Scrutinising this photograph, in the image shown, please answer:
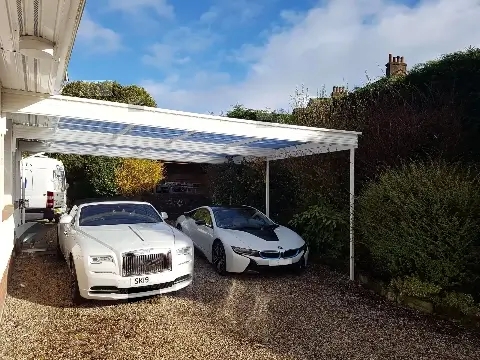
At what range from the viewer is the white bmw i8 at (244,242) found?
757 centimetres

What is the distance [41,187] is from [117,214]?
8.60 m

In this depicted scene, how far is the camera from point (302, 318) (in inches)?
220

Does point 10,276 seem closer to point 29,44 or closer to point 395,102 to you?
point 29,44

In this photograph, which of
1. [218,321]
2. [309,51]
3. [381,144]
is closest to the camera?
[218,321]

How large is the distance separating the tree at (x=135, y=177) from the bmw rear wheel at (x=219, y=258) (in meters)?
11.3

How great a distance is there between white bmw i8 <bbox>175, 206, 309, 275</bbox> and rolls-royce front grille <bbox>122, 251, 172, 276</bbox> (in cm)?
182

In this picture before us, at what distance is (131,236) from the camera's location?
6.42 metres

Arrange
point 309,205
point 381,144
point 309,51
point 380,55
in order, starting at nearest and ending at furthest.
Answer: point 381,144 → point 309,205 → point 309,51 → point 380,55

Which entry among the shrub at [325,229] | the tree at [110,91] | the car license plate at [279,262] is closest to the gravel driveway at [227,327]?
the car license plate at [279,262]

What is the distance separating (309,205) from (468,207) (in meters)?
4.71

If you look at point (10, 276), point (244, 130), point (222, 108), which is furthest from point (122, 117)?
point (222, 108)

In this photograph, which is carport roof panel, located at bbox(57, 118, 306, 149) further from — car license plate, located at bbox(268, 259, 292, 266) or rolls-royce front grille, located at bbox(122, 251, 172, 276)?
car license plate, located at bbox(268, 259, 292, 266)

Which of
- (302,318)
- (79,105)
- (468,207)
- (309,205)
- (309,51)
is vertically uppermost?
(309,51)

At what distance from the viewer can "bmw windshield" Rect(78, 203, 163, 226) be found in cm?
733
